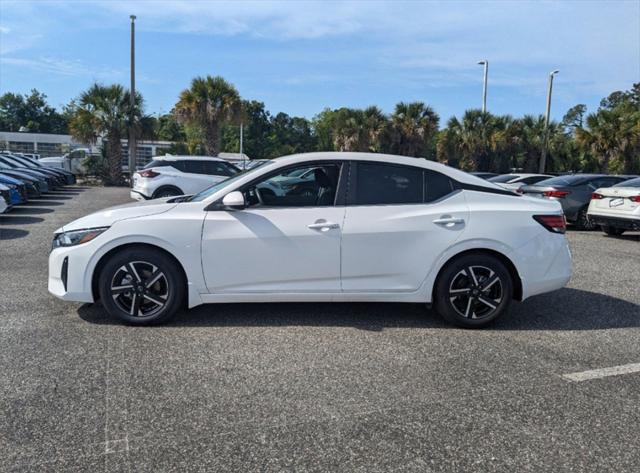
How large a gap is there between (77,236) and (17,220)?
29.4 ft

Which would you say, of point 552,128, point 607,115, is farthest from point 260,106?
point 607,115

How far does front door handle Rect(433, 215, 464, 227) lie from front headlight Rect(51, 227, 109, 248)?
9.77 ft

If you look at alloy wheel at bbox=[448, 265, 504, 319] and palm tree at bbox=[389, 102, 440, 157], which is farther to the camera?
palm tree at bbox=[389, 102, 440, 157]

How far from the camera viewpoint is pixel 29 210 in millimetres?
14812

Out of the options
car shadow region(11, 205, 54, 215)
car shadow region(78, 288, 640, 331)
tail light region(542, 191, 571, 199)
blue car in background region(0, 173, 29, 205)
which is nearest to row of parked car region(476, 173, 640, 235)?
tail light region(542, 191, 571, 199)

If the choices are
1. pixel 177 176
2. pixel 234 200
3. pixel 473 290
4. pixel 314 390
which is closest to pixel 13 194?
pixel 177 176

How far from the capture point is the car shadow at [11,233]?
10.1 metres

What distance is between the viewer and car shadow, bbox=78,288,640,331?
5.17 m

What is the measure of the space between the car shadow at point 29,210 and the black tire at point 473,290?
12.4 meters

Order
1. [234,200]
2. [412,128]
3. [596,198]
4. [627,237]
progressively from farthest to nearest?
[412,128] → [627,237] → [596,198] → [234,200]

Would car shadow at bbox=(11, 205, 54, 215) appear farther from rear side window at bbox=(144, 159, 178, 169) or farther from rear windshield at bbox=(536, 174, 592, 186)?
rear windshield at bbox=(536, 174, 592, 186)

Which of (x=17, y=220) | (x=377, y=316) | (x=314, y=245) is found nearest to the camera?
(x=314, y=245)

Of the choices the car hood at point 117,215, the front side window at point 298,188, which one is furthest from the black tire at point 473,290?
the car hood at point 117,215

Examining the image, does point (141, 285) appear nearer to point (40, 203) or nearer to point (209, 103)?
point (40, 203)
